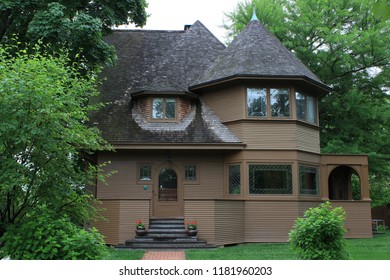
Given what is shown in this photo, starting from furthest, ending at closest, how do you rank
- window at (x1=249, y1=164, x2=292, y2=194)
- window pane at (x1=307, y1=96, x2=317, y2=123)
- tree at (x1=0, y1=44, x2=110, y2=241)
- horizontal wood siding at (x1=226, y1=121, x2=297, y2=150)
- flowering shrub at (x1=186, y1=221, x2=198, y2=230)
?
window pane at (x1=307, y1=96, x2=317, y2=123), horizontal wood siding at (x1=226, y1=121, x2=297, y2=150), window at (x1=249, y1=164, x2=292, y2=194), flowering shrub at (x1=186, y1=221, x2=198, y2=230), tree at (x1=0, y1=44, x2=110, y2=241)

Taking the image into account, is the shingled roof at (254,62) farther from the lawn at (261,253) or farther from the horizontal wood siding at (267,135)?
the lawn at (261,253)

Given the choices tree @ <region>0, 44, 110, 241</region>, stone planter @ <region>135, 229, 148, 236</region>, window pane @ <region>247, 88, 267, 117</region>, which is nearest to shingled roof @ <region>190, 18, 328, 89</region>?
window pane @ <region>247, 88, 267, 117</region>

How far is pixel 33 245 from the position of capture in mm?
5930

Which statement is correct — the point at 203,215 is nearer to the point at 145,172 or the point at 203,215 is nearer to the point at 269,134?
the point at 145,172

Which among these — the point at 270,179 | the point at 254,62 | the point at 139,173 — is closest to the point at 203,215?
the point at 270,179

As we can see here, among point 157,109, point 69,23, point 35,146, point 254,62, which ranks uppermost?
point 69,23

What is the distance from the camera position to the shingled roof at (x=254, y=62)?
617 inches

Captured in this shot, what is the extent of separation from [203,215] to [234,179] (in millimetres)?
2284

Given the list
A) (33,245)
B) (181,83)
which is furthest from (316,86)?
(33,245)

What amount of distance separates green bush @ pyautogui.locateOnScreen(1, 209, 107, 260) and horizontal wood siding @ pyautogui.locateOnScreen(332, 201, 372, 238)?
486 inches

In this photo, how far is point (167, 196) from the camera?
52.3 feet

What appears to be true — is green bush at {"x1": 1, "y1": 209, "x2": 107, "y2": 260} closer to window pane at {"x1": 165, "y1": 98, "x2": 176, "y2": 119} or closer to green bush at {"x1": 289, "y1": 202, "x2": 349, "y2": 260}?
green bush at {"x1": 289, "y1": 202, "x2": 349, "y2": 260}

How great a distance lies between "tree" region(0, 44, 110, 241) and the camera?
630 centimetres

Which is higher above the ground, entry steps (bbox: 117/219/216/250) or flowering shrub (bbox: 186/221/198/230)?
flowering shrub (bbox: 186/221/198/230)
